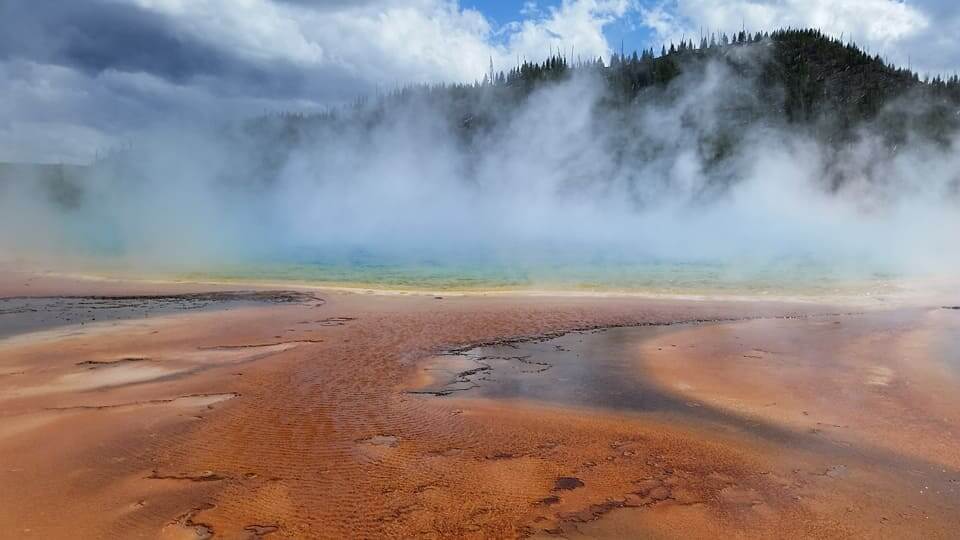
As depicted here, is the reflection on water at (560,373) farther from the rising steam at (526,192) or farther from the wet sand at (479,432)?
the rising steam at (526,192)

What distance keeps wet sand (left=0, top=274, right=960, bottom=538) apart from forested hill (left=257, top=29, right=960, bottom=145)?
64.7 meters

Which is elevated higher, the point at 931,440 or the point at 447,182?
the point at 447,182

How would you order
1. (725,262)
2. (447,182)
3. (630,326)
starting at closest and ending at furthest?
(630,326)
(725,262)
(447,182)

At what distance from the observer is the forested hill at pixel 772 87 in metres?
64.7

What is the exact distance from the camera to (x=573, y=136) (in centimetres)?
6806

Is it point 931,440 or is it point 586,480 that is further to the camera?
point 931,440

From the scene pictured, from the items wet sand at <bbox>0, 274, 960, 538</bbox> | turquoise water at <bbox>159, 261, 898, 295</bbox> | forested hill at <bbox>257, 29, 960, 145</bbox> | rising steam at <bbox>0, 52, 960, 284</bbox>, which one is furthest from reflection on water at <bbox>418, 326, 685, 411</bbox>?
forested hill at <bbox>257, 29, 960, 145</bbox>

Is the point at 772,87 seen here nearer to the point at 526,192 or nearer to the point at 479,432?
the point at 526,192

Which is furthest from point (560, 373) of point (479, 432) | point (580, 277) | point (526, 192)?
point (526, 192)

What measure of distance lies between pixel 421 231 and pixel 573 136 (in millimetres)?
33441

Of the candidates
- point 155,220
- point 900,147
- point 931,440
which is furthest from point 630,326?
point 900,147

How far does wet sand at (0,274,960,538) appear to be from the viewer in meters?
3.84

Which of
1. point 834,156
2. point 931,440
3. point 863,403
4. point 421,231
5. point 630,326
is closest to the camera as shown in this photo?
point 931,440

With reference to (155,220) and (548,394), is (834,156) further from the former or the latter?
(548,394)
